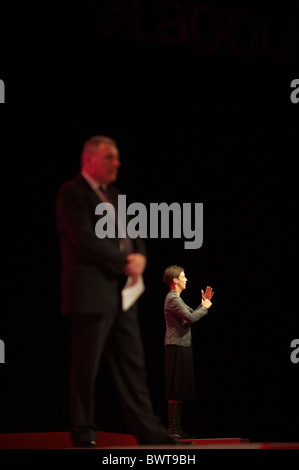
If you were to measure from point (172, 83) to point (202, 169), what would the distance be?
694 mm

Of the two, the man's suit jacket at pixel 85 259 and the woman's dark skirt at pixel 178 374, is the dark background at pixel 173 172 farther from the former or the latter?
the man's suit jacket at pixel 85 259

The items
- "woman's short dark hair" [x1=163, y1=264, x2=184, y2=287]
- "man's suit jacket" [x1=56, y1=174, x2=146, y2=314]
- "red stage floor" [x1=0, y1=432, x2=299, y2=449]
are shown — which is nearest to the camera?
"man's suit jacket" [x1=56, y1=174, x2=146, y2=314]

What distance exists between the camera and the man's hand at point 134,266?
3.64 meters

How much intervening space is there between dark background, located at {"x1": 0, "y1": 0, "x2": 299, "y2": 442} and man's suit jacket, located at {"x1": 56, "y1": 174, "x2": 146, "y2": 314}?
159cm

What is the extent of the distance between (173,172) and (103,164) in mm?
1867

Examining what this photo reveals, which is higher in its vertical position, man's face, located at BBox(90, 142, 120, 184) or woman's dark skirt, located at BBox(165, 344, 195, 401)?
man's face, located at BBox(90, 142, 120, 184)

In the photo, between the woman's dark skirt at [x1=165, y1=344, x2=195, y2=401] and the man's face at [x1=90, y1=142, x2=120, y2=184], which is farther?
the woman's dark skirt at [x1=165, y1=344, x2=195, y2=401]

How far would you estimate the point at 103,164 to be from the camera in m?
3.69

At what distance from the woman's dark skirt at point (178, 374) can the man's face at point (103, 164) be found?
1.79 metres

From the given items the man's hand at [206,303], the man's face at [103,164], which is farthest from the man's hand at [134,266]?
the man's hand at [206,303]

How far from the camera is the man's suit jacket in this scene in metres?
3.53

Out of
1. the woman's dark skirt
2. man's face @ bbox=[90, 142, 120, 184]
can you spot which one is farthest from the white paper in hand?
the woman's dark skirt

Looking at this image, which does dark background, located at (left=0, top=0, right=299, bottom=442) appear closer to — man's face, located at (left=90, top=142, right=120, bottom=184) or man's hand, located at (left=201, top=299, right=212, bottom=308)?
man's hand, located at (left=201, top=299, right=212, bottom=308)
